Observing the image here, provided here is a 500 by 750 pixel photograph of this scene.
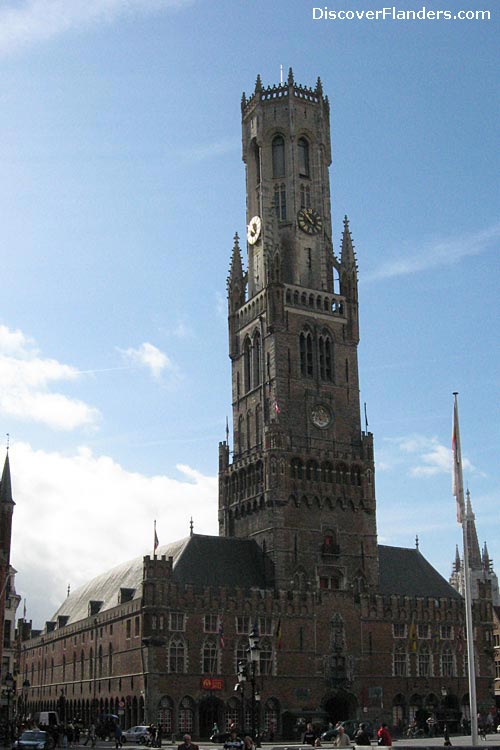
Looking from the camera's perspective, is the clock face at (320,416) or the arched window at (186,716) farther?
the clock face at (320,416)

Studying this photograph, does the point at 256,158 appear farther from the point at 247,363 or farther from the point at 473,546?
the point at 473,546

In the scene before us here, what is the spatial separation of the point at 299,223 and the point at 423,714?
1974 inches

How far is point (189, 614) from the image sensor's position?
271ft

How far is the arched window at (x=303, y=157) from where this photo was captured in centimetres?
10550

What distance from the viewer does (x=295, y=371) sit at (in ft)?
315

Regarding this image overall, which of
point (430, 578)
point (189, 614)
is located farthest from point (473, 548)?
point (189, 614)

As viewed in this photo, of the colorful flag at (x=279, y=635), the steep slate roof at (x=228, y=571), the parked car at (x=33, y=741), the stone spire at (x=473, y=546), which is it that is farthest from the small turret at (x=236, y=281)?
the stone spire at (x=473, y=546)

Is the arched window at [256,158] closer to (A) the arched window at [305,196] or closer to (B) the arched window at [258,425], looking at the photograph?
(A) the arched window at [305,196]

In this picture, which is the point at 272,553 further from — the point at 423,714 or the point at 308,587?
the point at 423,714

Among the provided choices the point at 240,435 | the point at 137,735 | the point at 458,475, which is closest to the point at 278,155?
the point at 240,435

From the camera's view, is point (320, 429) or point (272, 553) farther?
point (320, 429)

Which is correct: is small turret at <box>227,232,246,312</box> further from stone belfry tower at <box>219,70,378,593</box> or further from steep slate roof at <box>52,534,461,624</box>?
steep slate roof at <box>52,534,461,624</box>

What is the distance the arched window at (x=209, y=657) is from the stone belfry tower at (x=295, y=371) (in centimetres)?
893

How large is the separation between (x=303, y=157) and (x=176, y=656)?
54.7 metres
